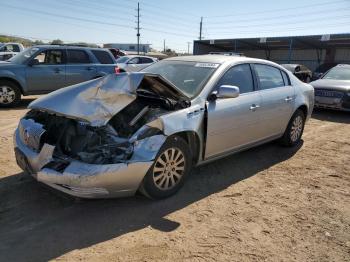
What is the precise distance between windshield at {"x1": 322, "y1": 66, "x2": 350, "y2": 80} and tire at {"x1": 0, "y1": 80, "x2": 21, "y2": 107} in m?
9.81

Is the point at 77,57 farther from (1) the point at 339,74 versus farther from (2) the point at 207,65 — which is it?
(1) the point at 339,74

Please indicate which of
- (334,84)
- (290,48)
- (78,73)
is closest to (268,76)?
(334,84)

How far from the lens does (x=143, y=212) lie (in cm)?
387

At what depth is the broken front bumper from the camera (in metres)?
3.44

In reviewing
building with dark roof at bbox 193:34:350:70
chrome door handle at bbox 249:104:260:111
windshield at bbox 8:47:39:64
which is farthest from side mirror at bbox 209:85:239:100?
building with dark roof at bbox 193:34:350:70

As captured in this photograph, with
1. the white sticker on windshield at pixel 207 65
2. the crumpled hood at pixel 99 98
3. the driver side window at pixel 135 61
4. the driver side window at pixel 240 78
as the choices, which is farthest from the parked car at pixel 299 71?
the crumpled hood at pixel 99 98

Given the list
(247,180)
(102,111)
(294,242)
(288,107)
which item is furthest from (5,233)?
(288,107)

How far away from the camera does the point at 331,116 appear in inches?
417

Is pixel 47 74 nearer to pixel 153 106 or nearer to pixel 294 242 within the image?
pixel 153 106

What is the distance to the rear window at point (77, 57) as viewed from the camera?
10.9 m

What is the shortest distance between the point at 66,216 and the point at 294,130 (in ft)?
14.5

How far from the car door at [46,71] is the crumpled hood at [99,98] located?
267 inches

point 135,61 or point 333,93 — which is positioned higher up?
point 135,61

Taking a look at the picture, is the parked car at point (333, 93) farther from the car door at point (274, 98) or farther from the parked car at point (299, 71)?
the parked car at point (299, 71)
